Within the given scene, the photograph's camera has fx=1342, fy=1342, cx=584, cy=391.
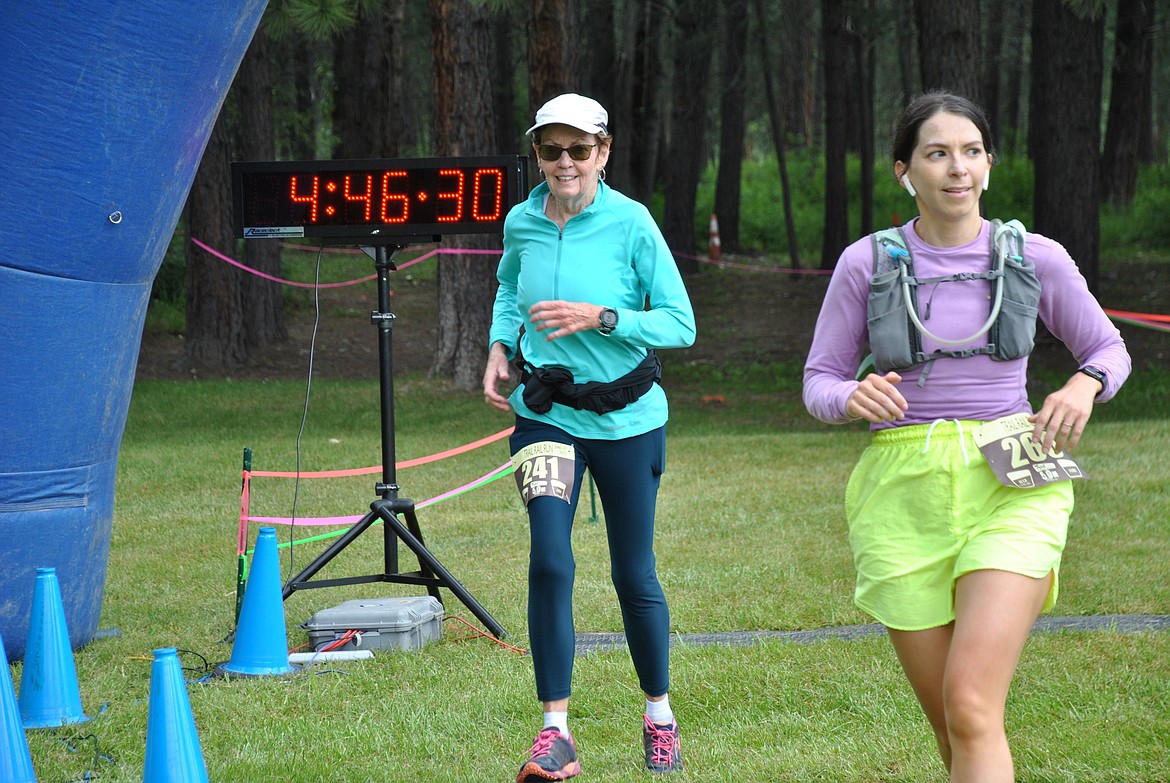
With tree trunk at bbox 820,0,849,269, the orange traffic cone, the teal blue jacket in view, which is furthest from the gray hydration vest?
the orange traffic cone

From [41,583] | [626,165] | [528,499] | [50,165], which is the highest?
[626,165]

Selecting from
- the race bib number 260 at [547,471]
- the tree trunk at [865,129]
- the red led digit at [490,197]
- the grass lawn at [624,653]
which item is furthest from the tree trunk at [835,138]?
the race bib number 260 at [547,471]

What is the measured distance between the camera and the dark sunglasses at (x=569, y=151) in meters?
4.43

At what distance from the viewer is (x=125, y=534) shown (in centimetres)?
933

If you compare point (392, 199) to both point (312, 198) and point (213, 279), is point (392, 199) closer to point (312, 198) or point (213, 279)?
point (312, 198)

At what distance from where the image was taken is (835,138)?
1082 inches

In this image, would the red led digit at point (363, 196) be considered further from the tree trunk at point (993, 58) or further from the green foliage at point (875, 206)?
the tree trunk at point (993, 58)

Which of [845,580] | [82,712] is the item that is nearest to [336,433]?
[845,580]

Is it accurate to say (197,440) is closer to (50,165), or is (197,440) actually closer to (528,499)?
(50,165)

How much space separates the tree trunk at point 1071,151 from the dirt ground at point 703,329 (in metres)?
1.63

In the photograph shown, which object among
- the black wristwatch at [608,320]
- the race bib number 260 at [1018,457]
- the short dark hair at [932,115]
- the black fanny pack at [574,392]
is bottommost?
the race bib number 260 at [1018,457]

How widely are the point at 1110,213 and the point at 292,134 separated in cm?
1958

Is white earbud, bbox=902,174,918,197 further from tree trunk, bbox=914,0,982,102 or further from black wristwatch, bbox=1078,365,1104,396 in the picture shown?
tree trunk, bbox=914,0,982,102

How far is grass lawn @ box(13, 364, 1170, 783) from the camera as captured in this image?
4688mm
